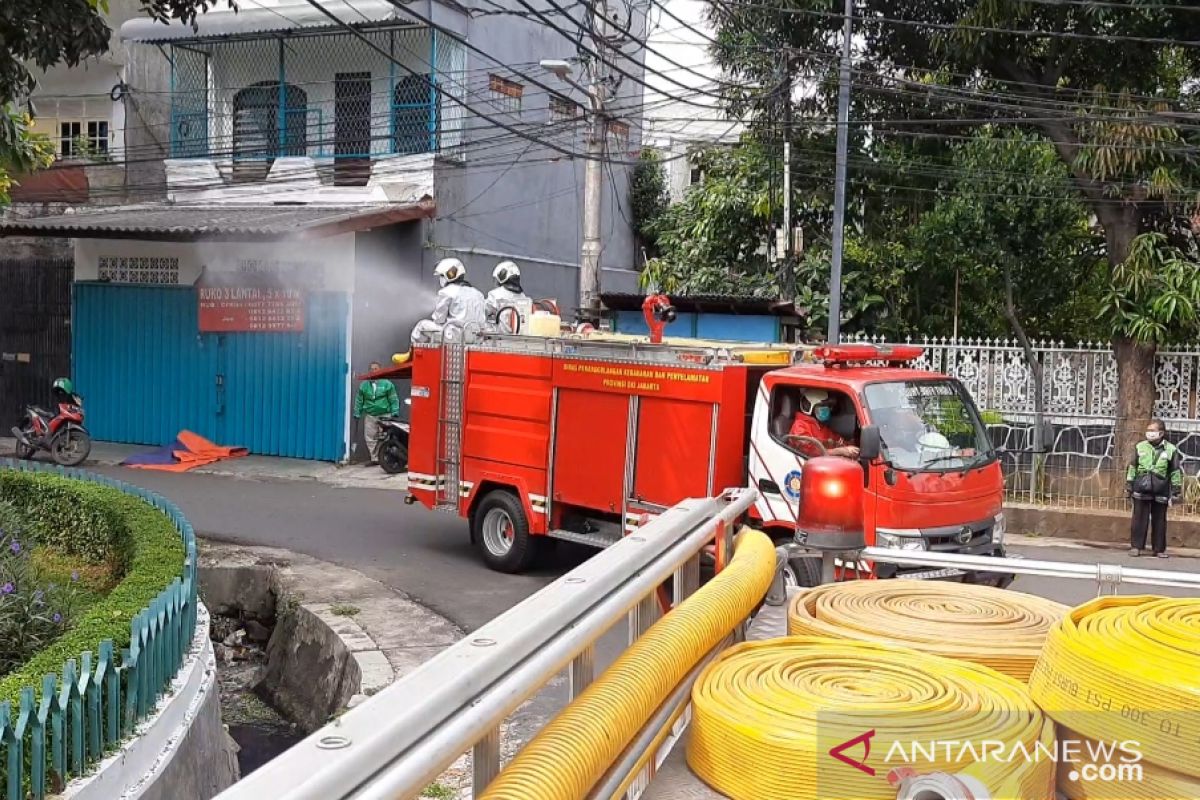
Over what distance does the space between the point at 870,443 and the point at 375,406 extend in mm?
10850

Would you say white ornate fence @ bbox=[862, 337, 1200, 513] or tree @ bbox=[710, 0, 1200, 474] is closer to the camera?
tree @ bbox=[710, 0, 1200, 474]

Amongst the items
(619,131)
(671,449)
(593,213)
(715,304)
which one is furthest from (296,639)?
(619,131)

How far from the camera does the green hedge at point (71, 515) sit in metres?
8.21

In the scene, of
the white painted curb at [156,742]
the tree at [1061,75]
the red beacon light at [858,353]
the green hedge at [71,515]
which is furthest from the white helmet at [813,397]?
the tree at [1061,75]

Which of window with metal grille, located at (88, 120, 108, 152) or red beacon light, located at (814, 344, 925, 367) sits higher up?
window with metal grille, located at (88, 120, 108, 152)

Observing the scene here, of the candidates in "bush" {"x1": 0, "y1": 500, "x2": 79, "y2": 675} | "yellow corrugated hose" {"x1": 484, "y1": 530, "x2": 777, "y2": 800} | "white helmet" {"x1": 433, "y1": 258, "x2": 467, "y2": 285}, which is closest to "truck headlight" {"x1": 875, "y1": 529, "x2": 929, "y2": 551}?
"yellow corrugated hose" {"x1": 484, "y1": 530, "x2": 777, "y2": 800}

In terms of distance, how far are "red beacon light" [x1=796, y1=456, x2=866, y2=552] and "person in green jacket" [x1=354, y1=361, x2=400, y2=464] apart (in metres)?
13.6

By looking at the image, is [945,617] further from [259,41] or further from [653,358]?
[259,41]

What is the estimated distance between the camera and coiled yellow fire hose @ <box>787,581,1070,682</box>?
296 cm

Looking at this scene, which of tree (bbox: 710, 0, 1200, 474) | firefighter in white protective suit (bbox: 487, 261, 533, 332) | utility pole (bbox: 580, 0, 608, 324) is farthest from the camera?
utility pole (bbox: 580, 0, 608, 324)

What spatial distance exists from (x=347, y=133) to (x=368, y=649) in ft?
43.7

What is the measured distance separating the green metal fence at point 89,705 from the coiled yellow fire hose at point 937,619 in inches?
106

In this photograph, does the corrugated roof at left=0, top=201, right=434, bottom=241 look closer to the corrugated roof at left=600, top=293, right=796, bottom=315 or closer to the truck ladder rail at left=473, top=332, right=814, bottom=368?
the corrugated roof at left=600, top=293, right=796, bottom=315

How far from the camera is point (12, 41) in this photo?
8344 millimetres
